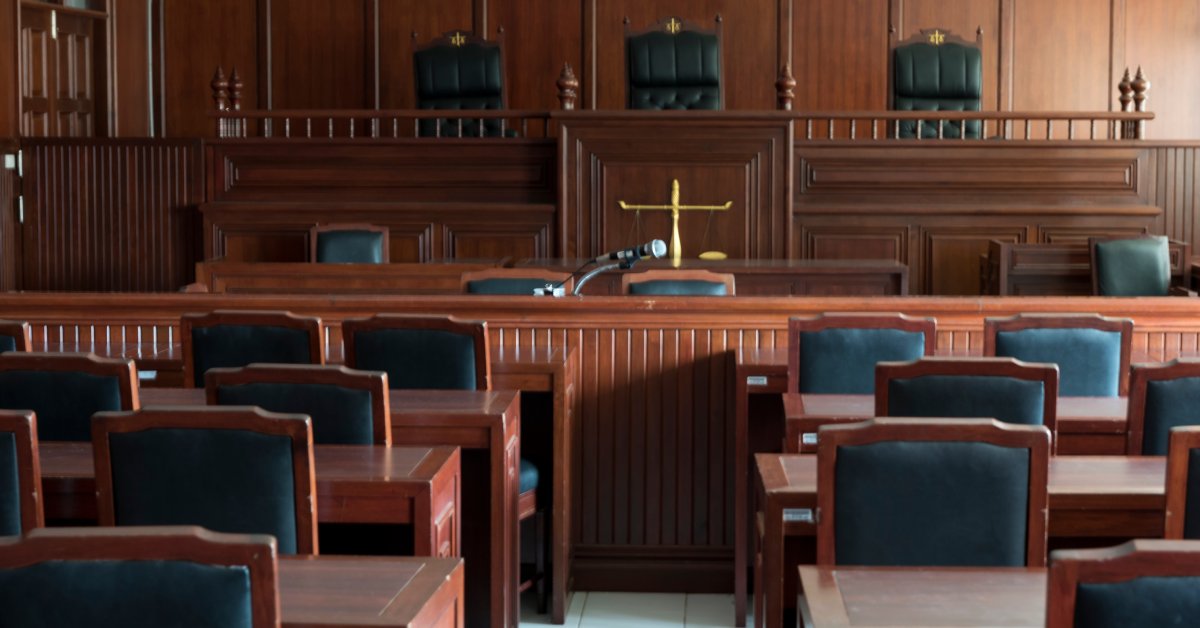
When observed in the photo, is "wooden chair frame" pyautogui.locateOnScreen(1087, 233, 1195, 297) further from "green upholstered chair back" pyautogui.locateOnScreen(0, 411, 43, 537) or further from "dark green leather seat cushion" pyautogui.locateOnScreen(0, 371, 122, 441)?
"green upholstered chair back" pyautogui.locateOnScreen(0, 411, 43, 537)

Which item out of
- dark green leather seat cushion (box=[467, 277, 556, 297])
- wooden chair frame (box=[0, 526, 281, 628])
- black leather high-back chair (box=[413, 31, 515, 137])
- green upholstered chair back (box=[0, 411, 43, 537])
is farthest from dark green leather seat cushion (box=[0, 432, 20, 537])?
black leather high-back chair (box=[413, 31, 515, 137])

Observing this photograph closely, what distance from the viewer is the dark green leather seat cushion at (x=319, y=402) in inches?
113

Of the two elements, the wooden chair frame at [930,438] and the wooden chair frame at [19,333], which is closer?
the wooden chair frame at [930,438]

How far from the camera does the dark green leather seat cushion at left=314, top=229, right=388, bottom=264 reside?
7.15 meters

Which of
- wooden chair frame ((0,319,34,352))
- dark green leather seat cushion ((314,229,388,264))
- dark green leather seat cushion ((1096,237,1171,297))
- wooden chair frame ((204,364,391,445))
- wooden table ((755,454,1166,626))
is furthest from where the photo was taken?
dark green leather seat cushion ((314,229,388,264))

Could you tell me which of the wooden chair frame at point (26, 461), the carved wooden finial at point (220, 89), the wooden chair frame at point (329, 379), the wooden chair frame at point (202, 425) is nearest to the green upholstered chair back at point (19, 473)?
the wooden chair frame at point (26, 461)

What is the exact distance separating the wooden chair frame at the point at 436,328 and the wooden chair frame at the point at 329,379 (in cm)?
75

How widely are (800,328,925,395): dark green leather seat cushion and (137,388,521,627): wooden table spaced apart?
2.53 feet

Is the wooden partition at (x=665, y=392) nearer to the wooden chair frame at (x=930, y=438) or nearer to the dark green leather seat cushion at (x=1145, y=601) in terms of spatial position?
the wooden chair frame at (x=930, y=438)

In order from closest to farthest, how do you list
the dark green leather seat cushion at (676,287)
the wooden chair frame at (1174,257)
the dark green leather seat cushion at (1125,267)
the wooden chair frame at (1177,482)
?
the wooden chair frame at (1177,482) → the dark green leather seat cushion at (676,287) → the dark green leather seat cushion at (1125,267) → the wooden chair frame at (1174,257)

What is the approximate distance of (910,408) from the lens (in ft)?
9.78

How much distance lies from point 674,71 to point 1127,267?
8.27ft

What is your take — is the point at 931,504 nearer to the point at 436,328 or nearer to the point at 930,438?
the point at 930,438

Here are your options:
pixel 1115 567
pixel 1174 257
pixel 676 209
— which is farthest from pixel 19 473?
pixel 1174 257
